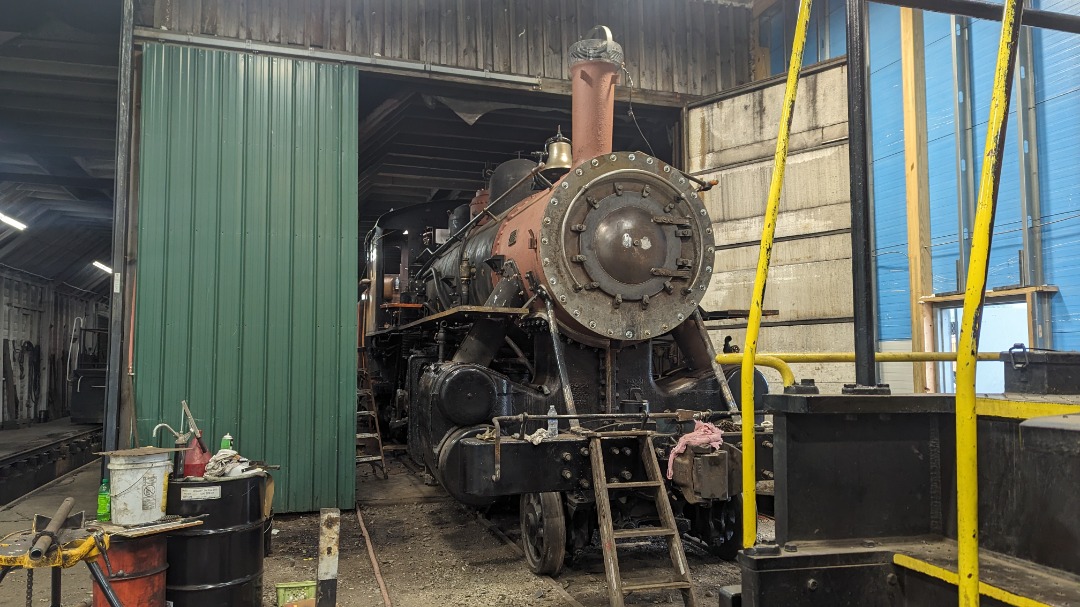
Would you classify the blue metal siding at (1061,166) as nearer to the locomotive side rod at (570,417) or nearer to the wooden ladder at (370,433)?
the locomotive side rod at (570,417)

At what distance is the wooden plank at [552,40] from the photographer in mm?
7824

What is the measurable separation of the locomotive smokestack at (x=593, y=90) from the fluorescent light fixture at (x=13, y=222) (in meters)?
10.4

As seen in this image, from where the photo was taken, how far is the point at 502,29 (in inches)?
302

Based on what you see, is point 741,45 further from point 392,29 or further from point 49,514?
point 49,514

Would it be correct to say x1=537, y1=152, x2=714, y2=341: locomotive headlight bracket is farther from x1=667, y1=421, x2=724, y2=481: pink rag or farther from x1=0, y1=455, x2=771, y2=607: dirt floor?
x1=0, y1=455, x2=771, y2=607: dirt floor

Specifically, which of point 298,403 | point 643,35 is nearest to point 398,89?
point 643,35

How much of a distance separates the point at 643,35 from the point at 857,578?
7.46 meters

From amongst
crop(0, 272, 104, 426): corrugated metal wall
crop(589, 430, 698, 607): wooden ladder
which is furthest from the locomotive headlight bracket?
crop(0, 272, 104, 426): corrugated metal wall

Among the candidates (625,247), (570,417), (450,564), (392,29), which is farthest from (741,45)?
(450,564)

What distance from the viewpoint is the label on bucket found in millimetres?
3738

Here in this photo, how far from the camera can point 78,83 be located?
842 centimetres

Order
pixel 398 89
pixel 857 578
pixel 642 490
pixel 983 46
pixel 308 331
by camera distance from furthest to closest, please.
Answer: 1. pixel 398 89
2. pixel 308 331
3. pixel 983 46
4. pixel 642 490
5. pixel 857 578

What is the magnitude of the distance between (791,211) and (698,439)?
15.2ft

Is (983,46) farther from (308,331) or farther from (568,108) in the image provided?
(308,331)
